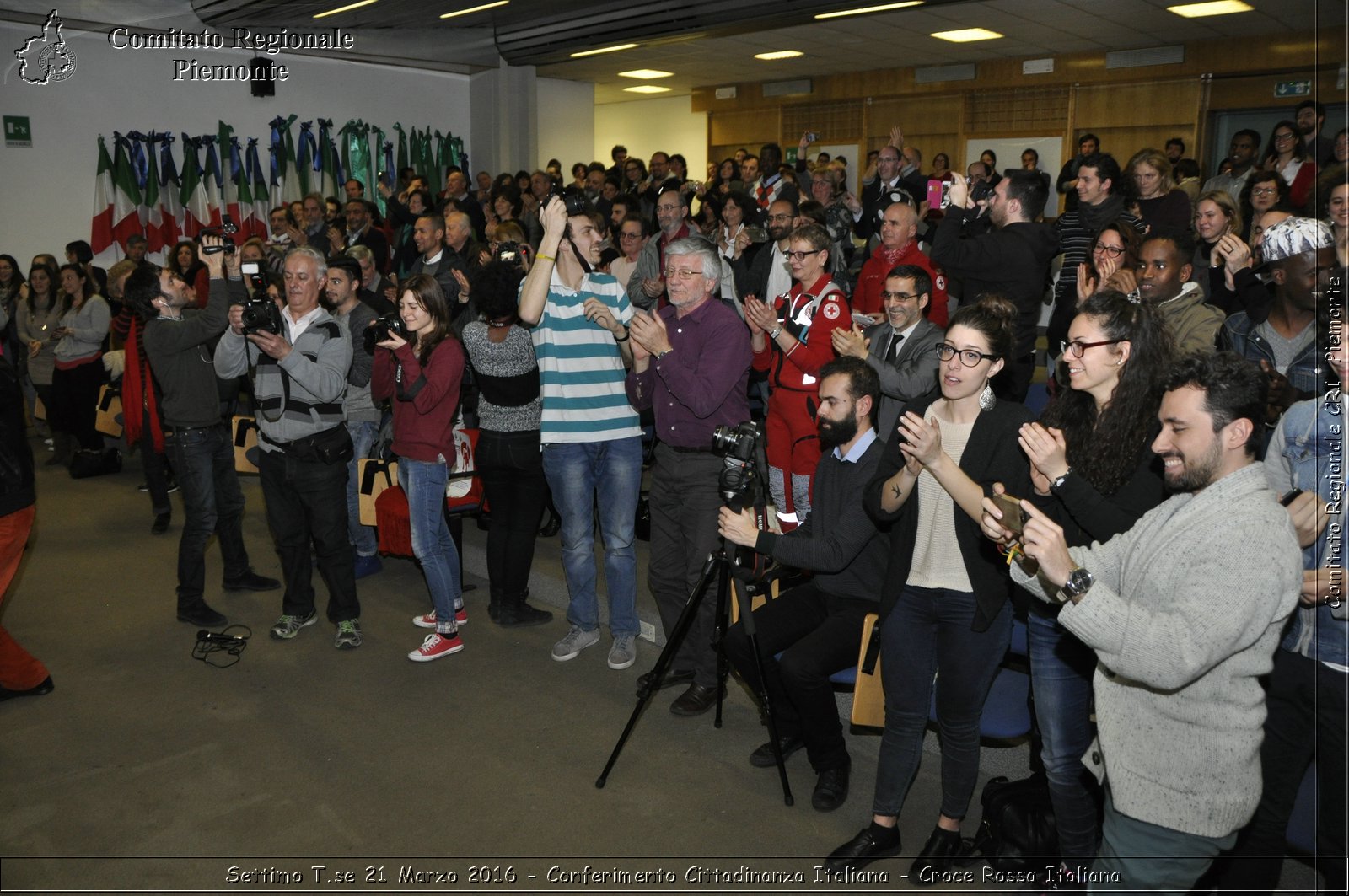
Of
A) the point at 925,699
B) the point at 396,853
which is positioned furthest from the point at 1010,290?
the point at 396,853

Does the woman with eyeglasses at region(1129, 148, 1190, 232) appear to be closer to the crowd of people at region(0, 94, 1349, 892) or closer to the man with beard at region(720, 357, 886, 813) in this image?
the crowd of people at region(0, 94, 1349, 892)

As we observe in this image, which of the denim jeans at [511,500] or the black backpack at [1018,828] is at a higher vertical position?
the denim jeans at [511,500]

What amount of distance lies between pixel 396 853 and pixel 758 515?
1491 mm

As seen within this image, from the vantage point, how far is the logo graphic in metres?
9.62

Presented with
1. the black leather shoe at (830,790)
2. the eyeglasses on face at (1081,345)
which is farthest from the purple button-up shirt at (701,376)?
the eyeglasses on face at (1081,345)

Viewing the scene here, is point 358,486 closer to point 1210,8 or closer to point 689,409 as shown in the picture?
point 689,409

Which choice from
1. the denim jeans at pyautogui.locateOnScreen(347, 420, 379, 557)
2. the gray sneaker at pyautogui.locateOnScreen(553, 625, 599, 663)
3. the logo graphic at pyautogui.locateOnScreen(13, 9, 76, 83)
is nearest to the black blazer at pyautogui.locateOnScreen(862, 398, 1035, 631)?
the gray sneaker at pyautogui.locateOnScreen(553, 625, 599, 663)

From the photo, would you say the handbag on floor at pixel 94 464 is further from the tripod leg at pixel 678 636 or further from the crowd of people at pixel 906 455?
the tripod leg at pixel 678 636

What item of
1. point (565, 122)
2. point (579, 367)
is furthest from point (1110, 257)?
point (565, 122)

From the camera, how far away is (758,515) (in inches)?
126

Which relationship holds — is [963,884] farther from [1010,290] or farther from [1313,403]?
[1010,290]

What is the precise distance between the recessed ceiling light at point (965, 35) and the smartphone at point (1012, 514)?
9.50 m

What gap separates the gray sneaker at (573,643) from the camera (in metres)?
4.08

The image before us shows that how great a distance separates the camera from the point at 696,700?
361 cm
